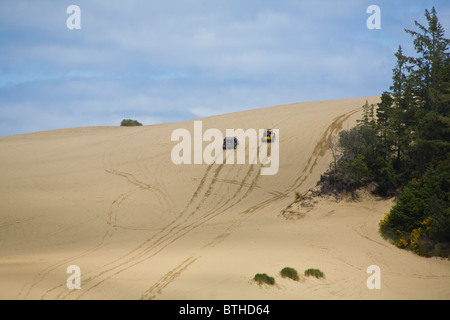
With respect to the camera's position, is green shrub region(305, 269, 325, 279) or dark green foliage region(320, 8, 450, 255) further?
dark green foliage region(320, 8, 450, 255)

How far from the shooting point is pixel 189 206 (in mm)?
26953

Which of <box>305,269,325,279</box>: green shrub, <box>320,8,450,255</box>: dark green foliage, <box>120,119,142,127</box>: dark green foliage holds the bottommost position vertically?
<box>305,269,325,279</box>: green shrub

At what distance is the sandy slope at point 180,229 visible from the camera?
13469mm

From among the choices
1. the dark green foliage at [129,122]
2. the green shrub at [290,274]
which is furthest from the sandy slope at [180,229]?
the dark green foliage at [129,122]

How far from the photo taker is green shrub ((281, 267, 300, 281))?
45.3ft

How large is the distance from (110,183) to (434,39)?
22.1 meters

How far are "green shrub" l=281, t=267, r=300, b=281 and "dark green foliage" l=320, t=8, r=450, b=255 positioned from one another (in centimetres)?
695

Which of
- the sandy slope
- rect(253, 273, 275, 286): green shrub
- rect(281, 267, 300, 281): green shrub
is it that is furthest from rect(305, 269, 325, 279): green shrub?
rect(253, 273, 275, 286): green shrub

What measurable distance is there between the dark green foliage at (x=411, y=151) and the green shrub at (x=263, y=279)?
803cm

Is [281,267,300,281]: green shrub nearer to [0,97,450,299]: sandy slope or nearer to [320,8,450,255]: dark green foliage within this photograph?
[0,97,450,299]: sandy slope

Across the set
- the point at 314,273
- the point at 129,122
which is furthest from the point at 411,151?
the point at 129,122

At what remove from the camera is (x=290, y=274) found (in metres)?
13.9
